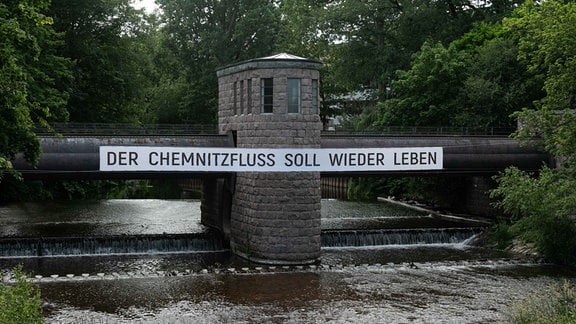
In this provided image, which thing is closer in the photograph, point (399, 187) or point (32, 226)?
point (32, 226)

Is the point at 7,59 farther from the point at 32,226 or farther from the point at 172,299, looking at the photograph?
the point at 32,226

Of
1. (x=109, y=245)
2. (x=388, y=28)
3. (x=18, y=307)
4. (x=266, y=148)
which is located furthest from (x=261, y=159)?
(x=388, y=28)

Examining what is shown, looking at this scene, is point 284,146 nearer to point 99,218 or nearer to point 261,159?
point 261,159

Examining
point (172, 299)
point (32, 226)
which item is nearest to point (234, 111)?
point (172, 299)

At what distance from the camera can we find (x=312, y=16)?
62.8 meters

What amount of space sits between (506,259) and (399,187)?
22.6m

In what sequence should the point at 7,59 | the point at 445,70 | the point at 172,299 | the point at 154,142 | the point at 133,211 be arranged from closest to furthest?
1. the point at 7,59
2. the point at 172,299
3. the point at 154,142
4. the point at 133,211
5. the point at 445,70

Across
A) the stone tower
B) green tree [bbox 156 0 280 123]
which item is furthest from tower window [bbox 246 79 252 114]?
green tree [bbox 156 0 280 123]

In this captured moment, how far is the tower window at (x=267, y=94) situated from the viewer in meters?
27.5

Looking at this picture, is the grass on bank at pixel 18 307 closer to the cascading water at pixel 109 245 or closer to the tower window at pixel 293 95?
the tower window at pixel 293 95

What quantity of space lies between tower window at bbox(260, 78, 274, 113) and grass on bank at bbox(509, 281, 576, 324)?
1276cm

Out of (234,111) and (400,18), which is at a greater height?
(400,18)

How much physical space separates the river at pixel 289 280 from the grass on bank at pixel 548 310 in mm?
1328

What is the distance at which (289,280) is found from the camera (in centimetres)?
2462
